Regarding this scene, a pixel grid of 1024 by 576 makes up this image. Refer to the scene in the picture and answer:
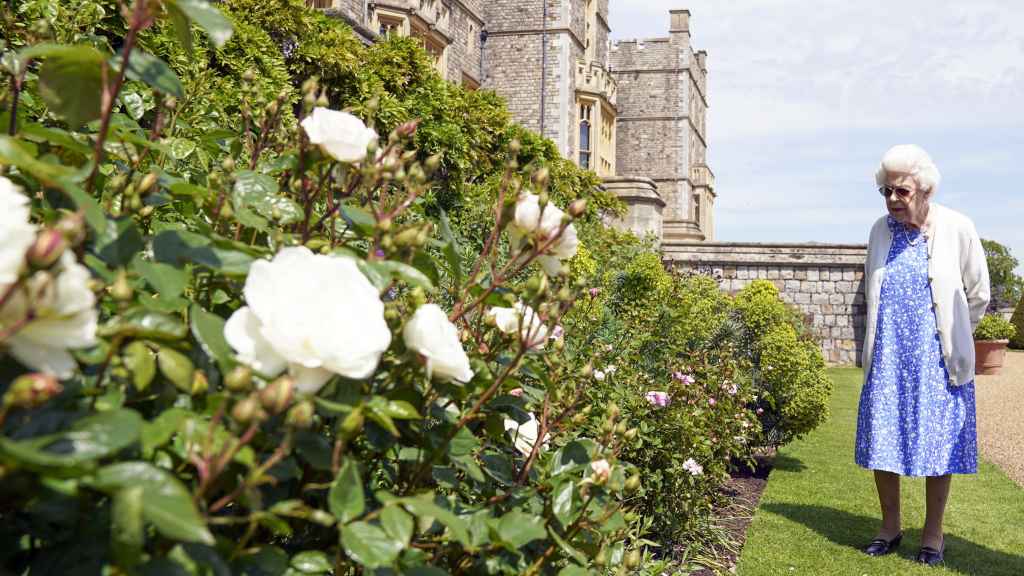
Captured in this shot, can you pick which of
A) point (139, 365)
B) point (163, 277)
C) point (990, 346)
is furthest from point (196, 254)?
point (990, 346)

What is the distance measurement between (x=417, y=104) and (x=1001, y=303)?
4248 cm

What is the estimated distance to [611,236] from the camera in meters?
10.1

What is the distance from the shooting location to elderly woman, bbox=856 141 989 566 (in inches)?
160

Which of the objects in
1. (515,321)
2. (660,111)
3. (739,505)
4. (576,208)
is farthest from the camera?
(660,111)

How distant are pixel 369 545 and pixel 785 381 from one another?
21.3 ft

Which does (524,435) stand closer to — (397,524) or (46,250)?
(397,524)

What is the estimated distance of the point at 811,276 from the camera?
17.9m

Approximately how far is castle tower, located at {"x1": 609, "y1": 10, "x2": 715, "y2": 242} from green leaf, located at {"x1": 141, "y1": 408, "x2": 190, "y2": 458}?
2967 cm

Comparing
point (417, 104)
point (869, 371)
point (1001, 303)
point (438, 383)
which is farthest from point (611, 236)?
point (1001, 303)

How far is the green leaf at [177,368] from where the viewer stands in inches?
33.1

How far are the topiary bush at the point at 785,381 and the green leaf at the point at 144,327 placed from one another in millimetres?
6072

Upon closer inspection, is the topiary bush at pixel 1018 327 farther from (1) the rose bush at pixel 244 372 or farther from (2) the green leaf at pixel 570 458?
(1) the rose bush at pixel 244 372

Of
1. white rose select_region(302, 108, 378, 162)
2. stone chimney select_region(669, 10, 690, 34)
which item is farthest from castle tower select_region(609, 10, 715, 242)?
white rose select_region(302, 108, 378, 162)

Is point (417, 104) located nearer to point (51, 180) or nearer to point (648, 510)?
point (648, 510)
